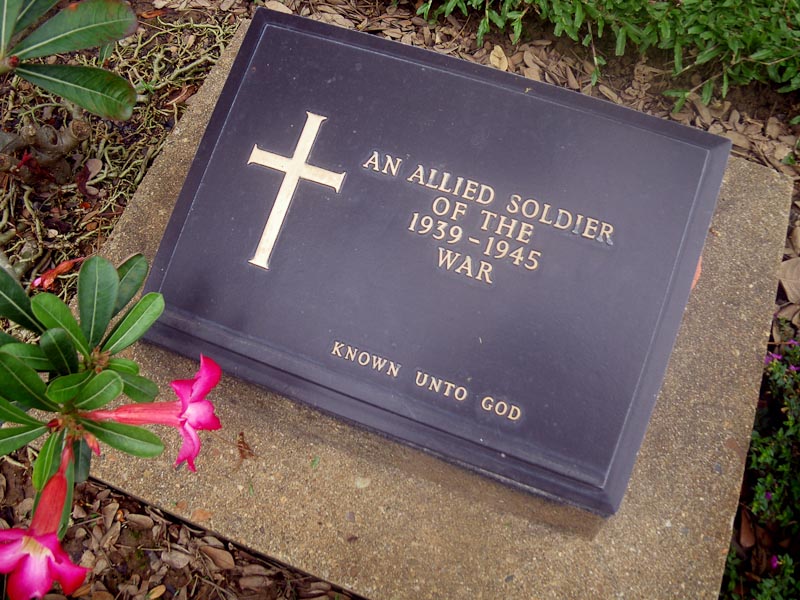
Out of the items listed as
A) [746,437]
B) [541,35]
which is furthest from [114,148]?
[746,437]

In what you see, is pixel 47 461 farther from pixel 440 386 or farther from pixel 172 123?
pixel 172 123

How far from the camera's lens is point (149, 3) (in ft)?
8.87

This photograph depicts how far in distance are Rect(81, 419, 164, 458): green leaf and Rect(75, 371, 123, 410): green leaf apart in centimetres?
6

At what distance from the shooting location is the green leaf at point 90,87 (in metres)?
1.60

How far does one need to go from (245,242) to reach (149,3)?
168cm

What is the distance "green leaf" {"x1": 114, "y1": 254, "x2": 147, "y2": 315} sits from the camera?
160 cm

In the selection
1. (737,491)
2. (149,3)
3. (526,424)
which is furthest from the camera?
(149,3)

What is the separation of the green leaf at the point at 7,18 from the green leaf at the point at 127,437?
1.09 meters

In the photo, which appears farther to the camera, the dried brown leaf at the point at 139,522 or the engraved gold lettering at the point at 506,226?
the dried brown leaf at the point at 139,522

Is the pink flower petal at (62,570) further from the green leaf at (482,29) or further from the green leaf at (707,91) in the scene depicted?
the green leaf at (707,91)

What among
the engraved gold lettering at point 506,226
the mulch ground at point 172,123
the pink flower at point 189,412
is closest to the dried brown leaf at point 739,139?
the mulch ground at point 172,123

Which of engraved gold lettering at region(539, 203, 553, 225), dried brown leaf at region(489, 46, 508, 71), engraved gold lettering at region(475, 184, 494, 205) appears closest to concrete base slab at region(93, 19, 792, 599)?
engraved gold lettering at region(539, 203, 553, 225)

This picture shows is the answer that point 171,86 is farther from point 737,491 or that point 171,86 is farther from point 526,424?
point 737,491

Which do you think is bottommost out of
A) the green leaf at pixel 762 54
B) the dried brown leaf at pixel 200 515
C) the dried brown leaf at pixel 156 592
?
the dried brown leaf at pixel 156 592
